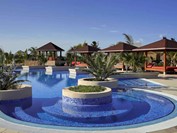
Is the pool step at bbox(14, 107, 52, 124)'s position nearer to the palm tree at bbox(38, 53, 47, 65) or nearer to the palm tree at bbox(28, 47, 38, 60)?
the palm tree at bbox(38, 53, 47, 65)

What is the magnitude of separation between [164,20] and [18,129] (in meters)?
23.3

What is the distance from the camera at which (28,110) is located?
31.5 ft

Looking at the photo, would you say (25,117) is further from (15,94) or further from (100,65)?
(100,65)

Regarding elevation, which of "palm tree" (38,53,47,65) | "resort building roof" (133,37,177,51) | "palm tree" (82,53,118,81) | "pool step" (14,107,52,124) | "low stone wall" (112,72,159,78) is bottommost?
"pool step" (14,107,52,124)

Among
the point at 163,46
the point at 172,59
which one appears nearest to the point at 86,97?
the point at 163,46

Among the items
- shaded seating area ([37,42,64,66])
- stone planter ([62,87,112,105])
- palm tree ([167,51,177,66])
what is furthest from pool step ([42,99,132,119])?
shaded seating area ([37,42,64,66])

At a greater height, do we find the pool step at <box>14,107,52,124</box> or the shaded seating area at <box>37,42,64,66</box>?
the shaded seating area at <box>37,42,64,66</box>

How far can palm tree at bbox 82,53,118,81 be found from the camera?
14.6 m

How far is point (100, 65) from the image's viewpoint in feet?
47.9

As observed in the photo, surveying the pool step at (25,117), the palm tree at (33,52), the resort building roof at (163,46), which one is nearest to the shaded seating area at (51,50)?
the palm tree at (33,52)

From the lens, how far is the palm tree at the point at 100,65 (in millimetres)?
14562

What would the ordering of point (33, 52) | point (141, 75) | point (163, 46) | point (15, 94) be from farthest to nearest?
point (33, 52) → point (163, 46) → point (141, 75) → point (15, 94)

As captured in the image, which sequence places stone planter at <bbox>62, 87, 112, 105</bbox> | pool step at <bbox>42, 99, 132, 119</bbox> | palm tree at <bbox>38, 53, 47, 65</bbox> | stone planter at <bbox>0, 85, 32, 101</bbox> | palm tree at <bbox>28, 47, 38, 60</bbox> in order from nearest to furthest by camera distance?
pool step at <bbox>42, 99, 132, 119</bbox>, stone planter at <bbox>62, 87, 112, 105</bbox>, stone planter at <bbox>0, 85, 32, 101</bbox>, palm tree at <bbox>38, 53, 47, 65</bbox>, palm tree at <bbox>28, 47, 38, 60</bbox>

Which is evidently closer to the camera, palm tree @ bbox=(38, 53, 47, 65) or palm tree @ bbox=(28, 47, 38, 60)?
palm tree @ bbox=(38, 53, 47, 65)
